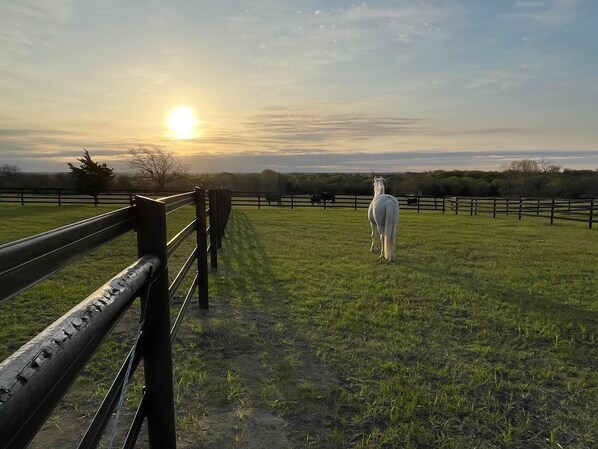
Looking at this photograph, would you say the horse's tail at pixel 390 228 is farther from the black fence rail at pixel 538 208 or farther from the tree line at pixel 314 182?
the tree line at pixel 314 182

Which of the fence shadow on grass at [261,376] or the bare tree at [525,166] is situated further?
the bare tree at [525,166]

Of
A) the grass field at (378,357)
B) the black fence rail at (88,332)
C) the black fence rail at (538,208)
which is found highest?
the black fence rail at (88,332)

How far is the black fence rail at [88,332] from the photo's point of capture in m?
0.67

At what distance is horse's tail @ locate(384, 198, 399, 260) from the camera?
26.0 ft

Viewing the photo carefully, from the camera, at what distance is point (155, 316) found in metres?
1.78

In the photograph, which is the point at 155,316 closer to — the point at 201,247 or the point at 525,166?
the point at 201,247

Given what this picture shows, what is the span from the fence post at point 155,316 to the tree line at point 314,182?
3364cm

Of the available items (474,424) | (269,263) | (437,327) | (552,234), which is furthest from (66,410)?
(552,234)

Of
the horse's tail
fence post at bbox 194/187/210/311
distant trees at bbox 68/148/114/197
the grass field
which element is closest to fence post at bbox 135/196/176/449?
the grass field

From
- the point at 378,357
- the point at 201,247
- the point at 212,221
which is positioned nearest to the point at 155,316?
the point at 378,357

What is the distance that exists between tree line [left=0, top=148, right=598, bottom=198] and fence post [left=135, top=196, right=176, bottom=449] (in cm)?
3364

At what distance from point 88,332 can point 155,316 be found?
2.85 feet

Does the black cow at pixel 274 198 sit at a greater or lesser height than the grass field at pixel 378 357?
greater

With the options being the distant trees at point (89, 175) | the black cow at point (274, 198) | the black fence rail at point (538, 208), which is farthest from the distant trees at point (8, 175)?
the black fence rail at point (538, 208)
